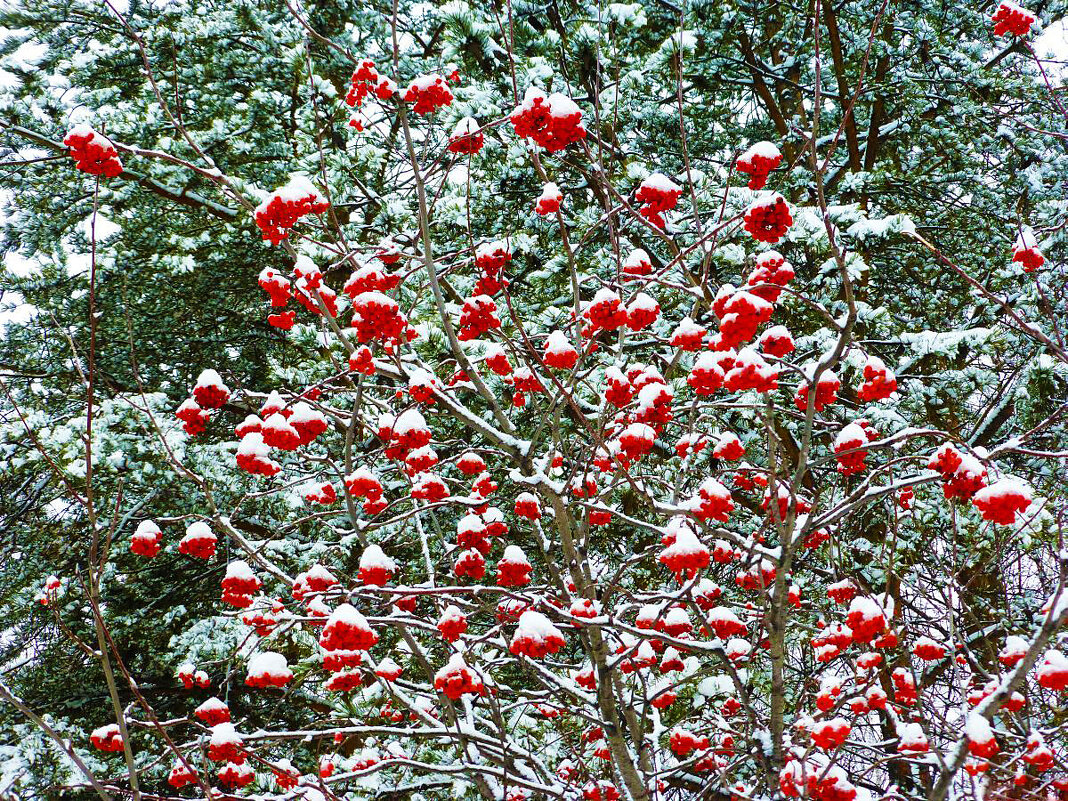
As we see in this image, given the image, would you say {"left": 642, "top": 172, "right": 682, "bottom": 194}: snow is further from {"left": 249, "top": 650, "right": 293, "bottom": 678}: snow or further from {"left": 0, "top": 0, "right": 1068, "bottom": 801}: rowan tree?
{"left": 249, "top": 650, "right": 293, "bottom": 678}: snow

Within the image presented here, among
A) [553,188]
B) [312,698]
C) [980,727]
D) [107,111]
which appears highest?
[107,111]

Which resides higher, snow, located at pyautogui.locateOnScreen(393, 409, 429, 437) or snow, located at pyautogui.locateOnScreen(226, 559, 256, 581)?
snow, located at pyautogui.locateOnScreen(393, 409, 429, 437)

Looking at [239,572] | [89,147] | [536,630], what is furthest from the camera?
[239,572]

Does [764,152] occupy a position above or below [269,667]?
above

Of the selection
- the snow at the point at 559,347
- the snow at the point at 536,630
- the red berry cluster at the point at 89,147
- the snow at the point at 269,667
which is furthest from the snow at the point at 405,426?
the red berry cluster at the point at 89,147

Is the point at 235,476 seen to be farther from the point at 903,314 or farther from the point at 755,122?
the point at 903,314

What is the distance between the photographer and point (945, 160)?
646 centimetres

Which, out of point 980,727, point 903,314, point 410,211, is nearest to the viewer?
point 980,727

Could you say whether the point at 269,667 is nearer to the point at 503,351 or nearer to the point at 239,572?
the point at 239,572

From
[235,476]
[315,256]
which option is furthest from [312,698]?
[315,256]

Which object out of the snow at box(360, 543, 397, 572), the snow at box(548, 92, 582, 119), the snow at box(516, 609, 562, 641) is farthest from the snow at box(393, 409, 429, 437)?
the snow at box(548, 92, 582, 119)

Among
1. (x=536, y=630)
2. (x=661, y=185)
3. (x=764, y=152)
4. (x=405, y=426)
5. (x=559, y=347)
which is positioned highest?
(x=661, y=185)

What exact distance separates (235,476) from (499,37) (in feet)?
14.2

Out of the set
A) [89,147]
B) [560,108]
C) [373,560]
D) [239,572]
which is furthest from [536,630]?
[89,147]
